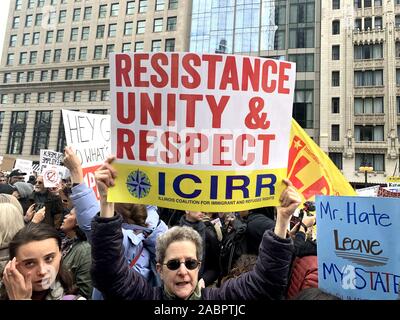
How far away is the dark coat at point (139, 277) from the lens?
225 cm

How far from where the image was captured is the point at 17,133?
165ft

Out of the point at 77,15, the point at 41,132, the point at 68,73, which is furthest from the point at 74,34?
the point at 41,132

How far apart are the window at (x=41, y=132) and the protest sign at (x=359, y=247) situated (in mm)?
50261

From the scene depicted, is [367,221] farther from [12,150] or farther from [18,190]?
[12,150]

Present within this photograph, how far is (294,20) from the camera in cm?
3844

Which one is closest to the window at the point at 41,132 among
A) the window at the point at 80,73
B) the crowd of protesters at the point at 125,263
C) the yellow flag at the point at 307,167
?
the window at the point at 80,73

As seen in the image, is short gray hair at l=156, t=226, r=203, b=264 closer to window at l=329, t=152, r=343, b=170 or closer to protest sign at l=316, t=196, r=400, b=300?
protest sign at l=316, t=196, r=400, b=300

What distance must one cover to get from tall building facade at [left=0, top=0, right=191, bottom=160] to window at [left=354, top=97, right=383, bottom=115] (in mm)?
21276

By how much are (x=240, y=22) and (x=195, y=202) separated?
4153cm

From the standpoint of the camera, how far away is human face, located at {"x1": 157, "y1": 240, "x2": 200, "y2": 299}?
225 cm

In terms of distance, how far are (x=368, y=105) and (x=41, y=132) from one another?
40899 millimetres

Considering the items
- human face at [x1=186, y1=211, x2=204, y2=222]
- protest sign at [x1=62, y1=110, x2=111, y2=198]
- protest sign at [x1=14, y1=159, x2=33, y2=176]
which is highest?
protest sign at [x1=14, y1=159, x2=33, y2=176]

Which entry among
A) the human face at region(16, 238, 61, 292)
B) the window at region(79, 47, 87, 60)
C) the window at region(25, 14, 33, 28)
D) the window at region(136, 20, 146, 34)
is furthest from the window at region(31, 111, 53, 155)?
the human face at region(16, 238, 61, 292)

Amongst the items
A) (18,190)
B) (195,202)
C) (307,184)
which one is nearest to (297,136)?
(307,184)
